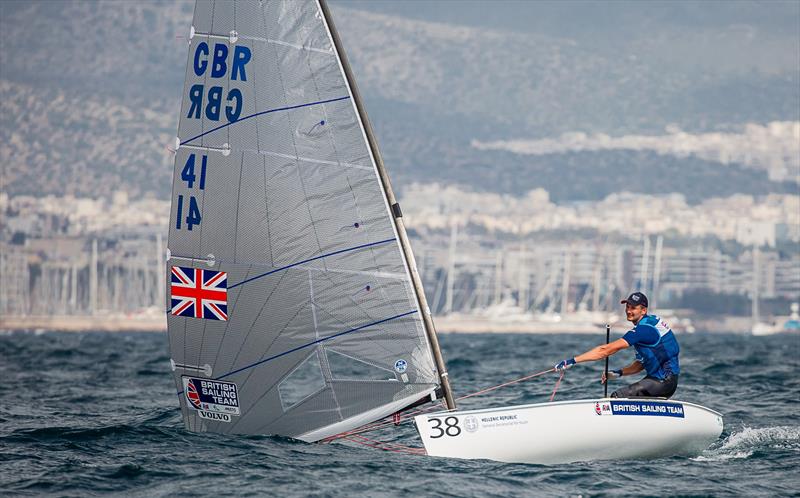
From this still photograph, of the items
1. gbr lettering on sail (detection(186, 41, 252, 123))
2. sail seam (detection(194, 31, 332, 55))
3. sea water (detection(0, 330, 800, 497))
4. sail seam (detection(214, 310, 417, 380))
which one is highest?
sail seam (detection(194, 31, 332, 55))

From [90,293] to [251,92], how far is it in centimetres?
14310

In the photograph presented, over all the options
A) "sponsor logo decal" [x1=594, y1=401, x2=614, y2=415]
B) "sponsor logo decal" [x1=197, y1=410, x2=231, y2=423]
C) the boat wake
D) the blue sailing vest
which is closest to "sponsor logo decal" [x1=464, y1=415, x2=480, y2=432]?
"sponsor logo decal" [x1=594, y1=401, x2=614, y2=415]

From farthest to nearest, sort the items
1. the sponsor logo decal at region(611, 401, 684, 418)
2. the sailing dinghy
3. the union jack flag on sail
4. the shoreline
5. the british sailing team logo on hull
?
the shoreline
the british sailing team logo on hull
the union jack flag on sail
the sailing dinghy
the sponsor logo decal at region(611, 401, 684, 418)

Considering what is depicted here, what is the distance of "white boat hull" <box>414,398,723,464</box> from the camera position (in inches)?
515

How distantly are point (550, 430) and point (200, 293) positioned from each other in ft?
13.2

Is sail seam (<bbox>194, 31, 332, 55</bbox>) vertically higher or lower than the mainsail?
higher

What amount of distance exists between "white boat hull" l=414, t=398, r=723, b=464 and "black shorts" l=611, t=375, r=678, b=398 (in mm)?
319

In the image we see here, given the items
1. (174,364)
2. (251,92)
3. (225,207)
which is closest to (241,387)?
(174,364)

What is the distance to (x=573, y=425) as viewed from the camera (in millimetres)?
13094

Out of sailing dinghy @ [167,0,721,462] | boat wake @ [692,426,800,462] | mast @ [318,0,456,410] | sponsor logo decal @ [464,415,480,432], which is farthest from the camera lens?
boat wake @ [692,426,800,462]

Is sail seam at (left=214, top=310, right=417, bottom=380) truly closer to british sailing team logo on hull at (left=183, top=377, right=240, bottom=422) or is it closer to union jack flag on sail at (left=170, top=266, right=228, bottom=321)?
british sailing team logo on hull at (left=183, top=377, right=240, bottom=422)

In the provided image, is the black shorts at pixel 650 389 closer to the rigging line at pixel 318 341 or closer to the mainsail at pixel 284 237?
the mainsail at pixel 284 237

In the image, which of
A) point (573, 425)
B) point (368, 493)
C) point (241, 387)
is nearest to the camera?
point (368, 493)

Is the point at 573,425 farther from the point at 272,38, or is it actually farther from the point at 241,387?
the point at 272,38
